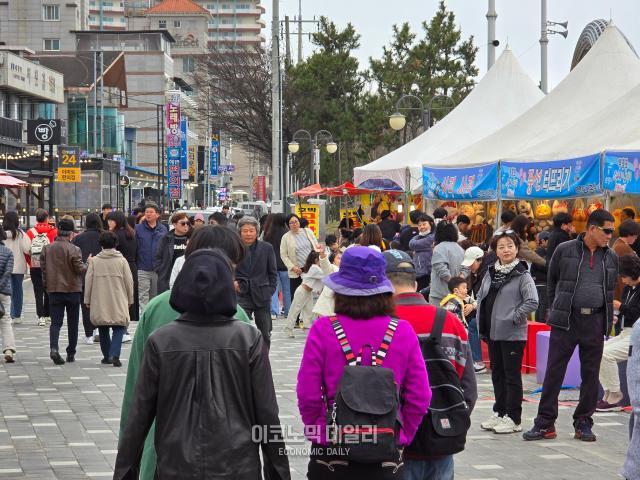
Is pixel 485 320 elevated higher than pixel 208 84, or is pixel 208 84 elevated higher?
pixel 208 84

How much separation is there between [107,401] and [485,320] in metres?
3.78

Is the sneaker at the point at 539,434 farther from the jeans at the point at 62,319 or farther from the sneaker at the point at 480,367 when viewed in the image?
the jeans at the point at 62,319

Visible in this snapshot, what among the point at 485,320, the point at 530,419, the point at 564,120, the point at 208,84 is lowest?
the point at 530,419

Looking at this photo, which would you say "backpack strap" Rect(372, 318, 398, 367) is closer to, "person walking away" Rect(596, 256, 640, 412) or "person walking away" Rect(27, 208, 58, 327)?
"person walking away" Rect(596, 256, 640, 412)

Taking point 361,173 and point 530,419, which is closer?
point 530,419

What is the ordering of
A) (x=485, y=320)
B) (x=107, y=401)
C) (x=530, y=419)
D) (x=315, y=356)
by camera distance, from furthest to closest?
(x=107, y=401) < (x=530, y=419) < (x=485, y=320) < (x=315, y=356)

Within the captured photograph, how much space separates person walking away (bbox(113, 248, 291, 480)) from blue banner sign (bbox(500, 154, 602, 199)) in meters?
11.9

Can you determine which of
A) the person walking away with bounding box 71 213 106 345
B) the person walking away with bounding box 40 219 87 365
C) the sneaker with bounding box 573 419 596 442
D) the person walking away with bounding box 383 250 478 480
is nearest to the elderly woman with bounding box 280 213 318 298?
the person walking away with bounding box 71 213 106 345

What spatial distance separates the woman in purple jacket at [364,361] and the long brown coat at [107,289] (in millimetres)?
8900

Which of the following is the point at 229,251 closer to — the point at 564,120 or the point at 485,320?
the point at 485,320

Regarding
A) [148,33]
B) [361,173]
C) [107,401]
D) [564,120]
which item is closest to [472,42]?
[361,173]

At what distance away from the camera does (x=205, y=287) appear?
4375 millimetres

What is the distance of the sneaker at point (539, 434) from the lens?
937 cm

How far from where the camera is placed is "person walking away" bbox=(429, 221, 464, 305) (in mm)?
13352
